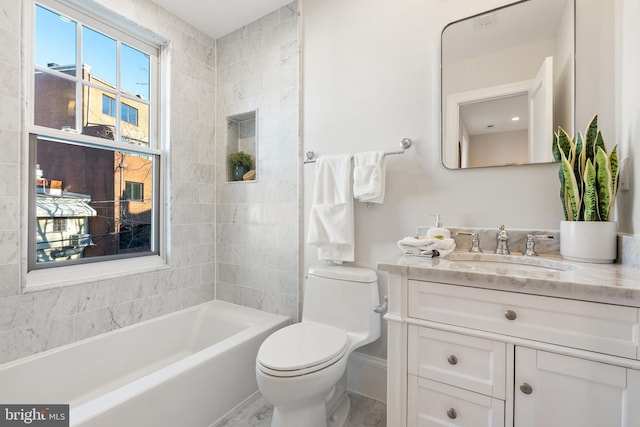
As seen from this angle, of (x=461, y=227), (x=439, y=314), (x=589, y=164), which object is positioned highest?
(x=589, y=164)

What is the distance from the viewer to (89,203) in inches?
69.0

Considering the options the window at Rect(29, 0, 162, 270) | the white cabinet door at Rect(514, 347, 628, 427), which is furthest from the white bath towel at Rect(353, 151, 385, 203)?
the window at Rect(29, 0, 162, 270)

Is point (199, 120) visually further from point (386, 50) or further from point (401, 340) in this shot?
Answer: point (401, 340)

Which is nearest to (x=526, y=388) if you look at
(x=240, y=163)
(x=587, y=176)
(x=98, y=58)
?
(x=587, y=176)

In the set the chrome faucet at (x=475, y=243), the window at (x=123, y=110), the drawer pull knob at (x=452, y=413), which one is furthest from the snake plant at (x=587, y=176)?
the window at (x=123, y=110)

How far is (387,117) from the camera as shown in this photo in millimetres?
1625

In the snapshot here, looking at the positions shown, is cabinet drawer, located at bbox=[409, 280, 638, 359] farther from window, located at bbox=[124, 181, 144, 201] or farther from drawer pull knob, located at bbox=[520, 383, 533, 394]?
window, located at bbox=[124, 181, 144, 201]

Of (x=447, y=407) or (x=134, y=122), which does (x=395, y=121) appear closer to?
(x=447, y=407)

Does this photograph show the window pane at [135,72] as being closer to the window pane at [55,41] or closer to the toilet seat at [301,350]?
the window pane at [55,41]

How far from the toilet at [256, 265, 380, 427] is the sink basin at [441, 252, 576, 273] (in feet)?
1.55

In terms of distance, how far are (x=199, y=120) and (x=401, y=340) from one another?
211 centimetres

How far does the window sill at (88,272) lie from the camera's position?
4.93ft

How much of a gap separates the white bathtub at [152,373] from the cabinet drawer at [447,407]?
100cm

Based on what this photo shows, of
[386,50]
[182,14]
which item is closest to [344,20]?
[386,50]
